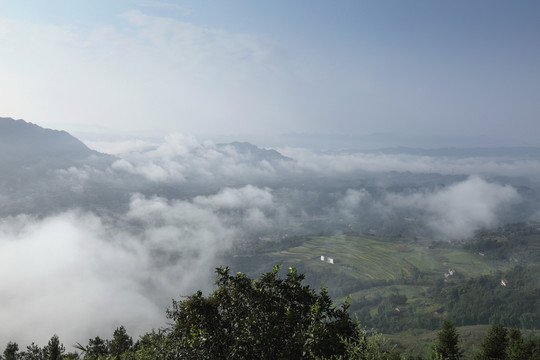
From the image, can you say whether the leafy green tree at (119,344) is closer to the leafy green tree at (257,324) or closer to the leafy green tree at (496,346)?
the leafy green tree at (257,324)

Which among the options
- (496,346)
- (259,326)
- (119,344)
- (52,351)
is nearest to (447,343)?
(496,346)

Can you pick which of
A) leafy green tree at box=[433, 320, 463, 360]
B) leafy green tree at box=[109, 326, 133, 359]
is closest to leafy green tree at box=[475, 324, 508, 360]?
leafy green tree at box=[433, 320, 463, 360]

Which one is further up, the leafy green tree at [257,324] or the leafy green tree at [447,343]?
the leafy green tree at [257,324]

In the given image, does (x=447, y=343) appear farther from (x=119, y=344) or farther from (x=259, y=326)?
(x=119, y=344)

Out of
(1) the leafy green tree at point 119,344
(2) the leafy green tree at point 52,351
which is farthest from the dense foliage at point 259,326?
(2) the leafy green tree at point 52,351

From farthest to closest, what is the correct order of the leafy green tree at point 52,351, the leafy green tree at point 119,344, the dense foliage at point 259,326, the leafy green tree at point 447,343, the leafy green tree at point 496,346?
the leafy green tree at point 119,344 → the leafy green tree at point 52,351 → the leafy green tree at point 496,346 → the leafy green tree at point 447,343 → the dense foliage at point 259,326

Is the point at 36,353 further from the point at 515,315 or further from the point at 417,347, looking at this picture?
the point at 515,315

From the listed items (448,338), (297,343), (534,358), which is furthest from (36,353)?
(534,358)

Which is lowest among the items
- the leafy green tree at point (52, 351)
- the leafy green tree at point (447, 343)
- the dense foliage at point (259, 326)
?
the leafy green tree at point (52, 351)

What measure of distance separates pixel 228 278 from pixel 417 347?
178 meters

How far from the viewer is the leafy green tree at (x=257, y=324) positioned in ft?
53.0

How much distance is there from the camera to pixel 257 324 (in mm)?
16703

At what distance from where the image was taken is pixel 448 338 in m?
52.6

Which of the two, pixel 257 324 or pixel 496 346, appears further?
pixel 496 346
